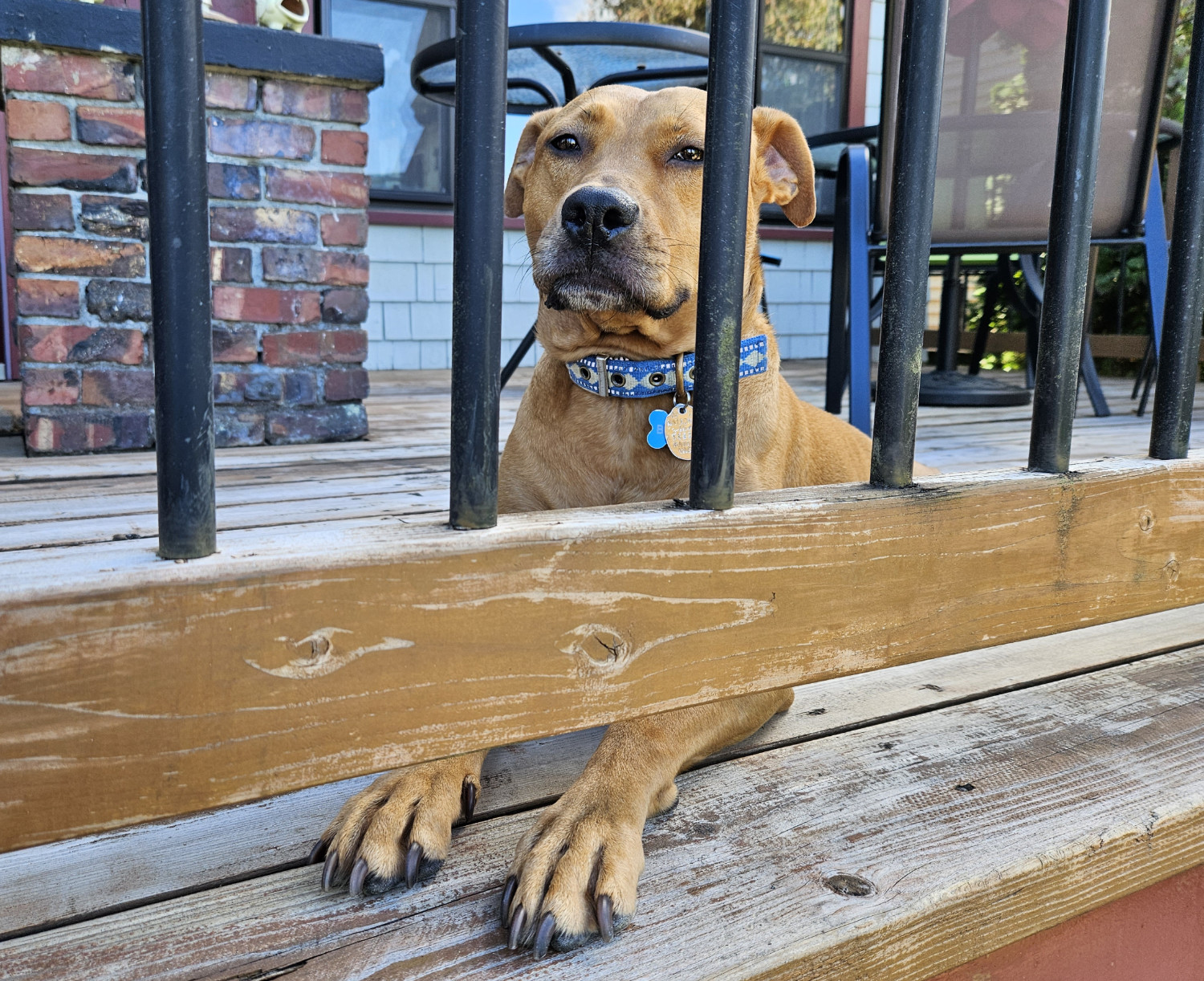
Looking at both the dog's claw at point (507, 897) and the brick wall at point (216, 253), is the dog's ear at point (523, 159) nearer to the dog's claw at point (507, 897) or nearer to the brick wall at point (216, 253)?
the brick wall at point (216, 253)

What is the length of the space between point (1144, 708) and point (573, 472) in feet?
3.49

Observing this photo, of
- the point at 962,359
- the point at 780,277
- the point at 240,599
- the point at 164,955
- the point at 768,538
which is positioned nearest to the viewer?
the point at 240,599

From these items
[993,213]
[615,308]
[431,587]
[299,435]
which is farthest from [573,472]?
[993,213]

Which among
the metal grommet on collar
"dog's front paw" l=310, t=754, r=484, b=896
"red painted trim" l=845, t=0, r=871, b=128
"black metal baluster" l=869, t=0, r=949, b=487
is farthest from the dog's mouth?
"red painted trim" l=845, t=0, r=871, b=128

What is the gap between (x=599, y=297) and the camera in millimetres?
1797

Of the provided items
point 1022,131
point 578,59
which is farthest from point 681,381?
point 578,59

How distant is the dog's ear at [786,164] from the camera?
2201 millimetres

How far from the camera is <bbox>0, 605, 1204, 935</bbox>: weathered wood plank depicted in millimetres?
994

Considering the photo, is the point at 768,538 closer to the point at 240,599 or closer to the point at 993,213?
the point at 240,599

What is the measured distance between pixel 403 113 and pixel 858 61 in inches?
144

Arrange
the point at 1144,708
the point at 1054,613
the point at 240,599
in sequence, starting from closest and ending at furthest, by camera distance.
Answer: the point at 240,599
the point at 1054,613
the point at 1144,708

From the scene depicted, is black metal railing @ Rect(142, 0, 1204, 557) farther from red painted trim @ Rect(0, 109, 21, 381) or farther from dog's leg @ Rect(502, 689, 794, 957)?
red painted trim @ Rect(0, 109, 21, 381)

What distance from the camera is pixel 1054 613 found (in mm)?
1226

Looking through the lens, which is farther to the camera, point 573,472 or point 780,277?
point 780,277
